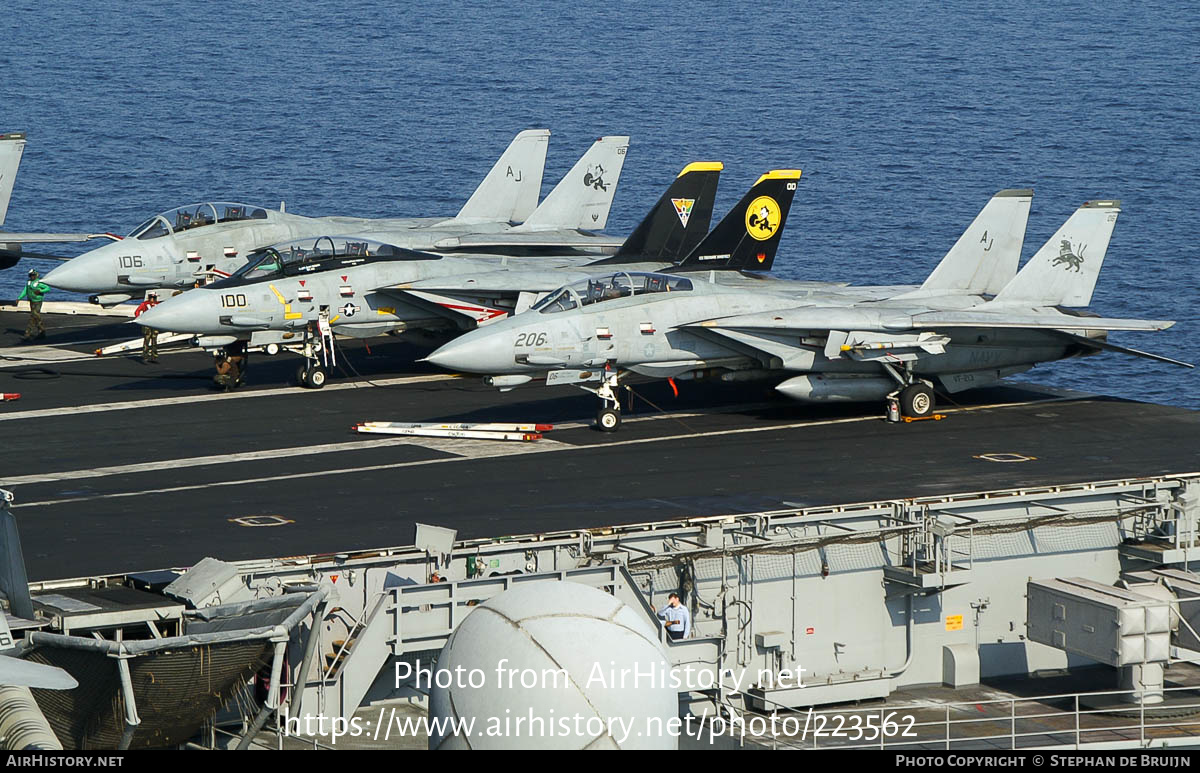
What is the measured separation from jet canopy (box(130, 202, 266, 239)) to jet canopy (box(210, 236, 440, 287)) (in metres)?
4.85

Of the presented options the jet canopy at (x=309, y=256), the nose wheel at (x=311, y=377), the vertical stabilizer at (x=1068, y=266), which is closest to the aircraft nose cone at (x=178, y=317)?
the jet canopy at (x=309, y=256)

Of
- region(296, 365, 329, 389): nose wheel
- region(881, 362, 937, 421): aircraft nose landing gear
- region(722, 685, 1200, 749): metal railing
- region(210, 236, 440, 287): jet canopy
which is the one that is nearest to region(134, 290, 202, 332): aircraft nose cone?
region(210, 236, 440, 287): jet canopy

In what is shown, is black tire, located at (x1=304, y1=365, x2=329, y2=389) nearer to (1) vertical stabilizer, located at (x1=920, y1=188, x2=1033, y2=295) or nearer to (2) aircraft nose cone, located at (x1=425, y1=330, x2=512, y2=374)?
(2) aircraft nose cone, located at (x1=425, y1=330, x2=512, y2=374)

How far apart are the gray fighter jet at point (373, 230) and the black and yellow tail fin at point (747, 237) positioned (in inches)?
274

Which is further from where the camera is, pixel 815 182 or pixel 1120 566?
pixel 815 182

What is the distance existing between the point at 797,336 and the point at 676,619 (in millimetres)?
14992

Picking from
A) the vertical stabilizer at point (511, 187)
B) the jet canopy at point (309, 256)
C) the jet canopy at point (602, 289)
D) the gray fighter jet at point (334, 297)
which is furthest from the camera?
the vertical stabilizer at point (511, 187)

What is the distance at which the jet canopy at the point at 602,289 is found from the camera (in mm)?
36125

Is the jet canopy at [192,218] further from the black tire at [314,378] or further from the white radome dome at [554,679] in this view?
the white radome dome at [554,679]

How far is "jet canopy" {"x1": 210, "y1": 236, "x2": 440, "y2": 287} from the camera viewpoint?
131ft

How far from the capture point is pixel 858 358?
121 ft

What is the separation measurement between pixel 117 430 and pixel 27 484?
5.08 m
